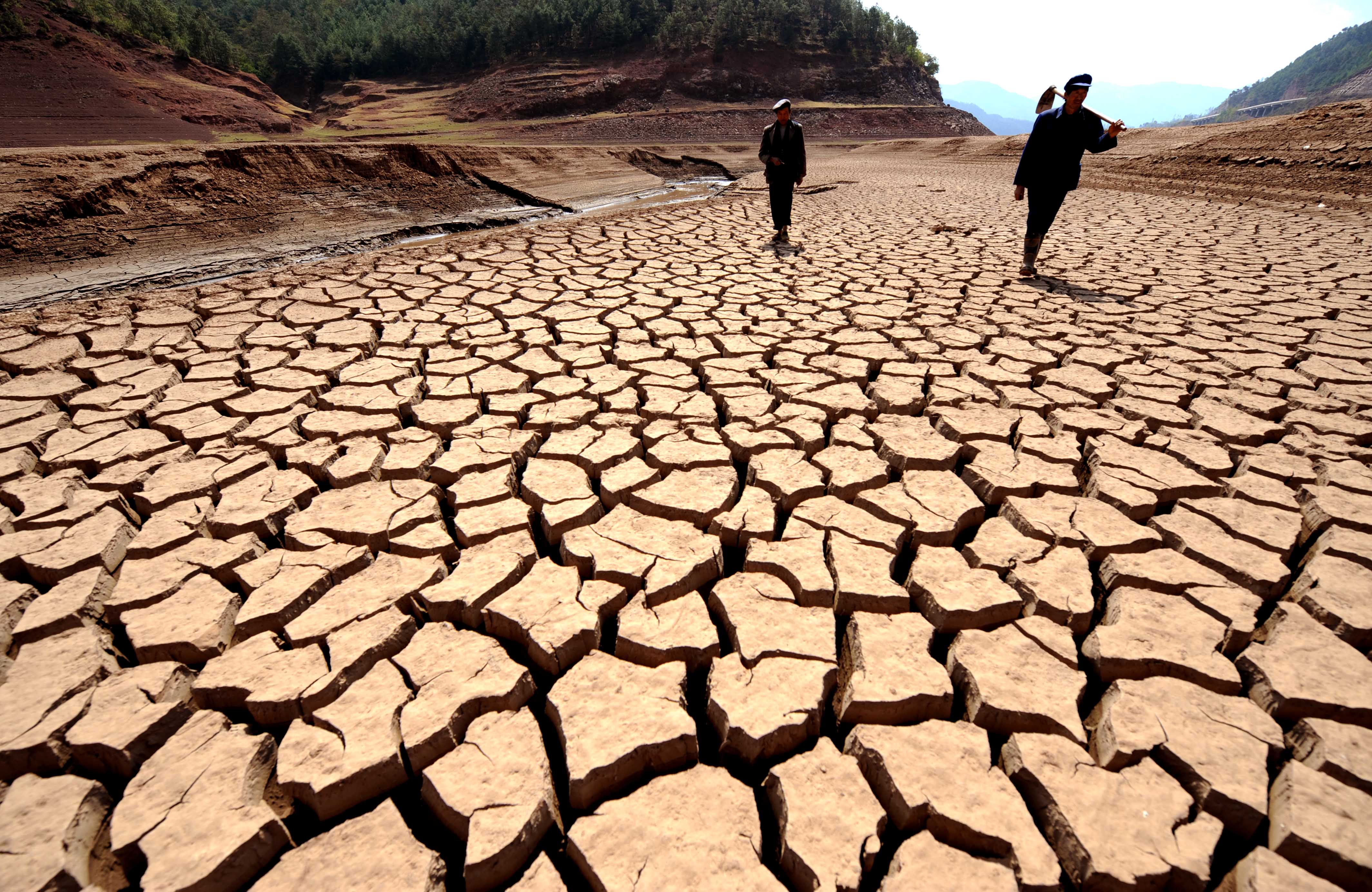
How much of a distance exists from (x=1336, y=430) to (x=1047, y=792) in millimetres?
2127

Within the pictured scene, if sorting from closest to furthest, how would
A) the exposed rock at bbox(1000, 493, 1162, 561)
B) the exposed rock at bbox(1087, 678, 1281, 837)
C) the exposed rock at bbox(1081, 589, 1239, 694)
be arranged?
the exposed rock at bbox(1087, 678, 1281, 837), the exposed rock at bbox(1081, 589, 1239, 694), the exposed rock at bbox(1000, 493, 1162, 561)

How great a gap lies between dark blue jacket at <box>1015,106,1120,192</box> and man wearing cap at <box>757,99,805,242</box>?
165 centimetres

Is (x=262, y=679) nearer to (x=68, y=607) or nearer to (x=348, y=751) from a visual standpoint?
(x=348, y=751)

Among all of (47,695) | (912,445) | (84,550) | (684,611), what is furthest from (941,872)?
(84,550)

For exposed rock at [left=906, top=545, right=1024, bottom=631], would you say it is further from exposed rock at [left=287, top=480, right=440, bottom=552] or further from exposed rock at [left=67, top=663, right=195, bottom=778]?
exposed rock at [left=67, top=663, right=195, bottom=778]

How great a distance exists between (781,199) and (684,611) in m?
4.60

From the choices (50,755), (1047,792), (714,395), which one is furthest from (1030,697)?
(50,755)

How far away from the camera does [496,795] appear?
1.04 m

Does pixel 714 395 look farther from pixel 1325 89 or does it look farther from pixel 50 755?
pixel 1325 89

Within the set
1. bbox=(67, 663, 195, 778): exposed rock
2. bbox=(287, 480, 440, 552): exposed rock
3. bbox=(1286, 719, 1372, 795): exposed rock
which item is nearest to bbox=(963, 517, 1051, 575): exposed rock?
bbox=(1286, 719, 1372, 795): exposed rock

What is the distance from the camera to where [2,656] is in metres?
1.33

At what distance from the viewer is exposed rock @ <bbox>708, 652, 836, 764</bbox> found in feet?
3.72

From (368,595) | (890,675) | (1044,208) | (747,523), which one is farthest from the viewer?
→ (1044,208)

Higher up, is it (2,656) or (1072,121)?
(1072,121)
